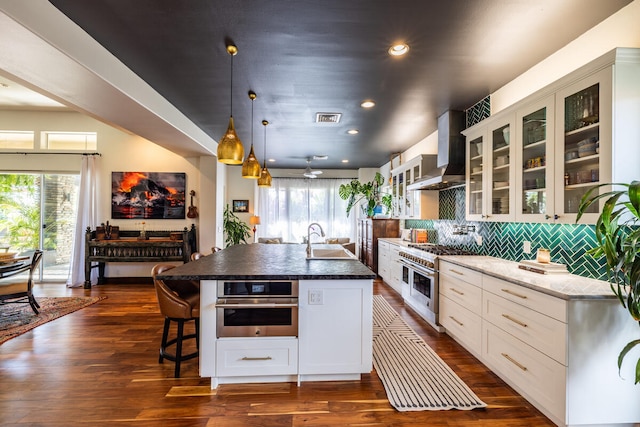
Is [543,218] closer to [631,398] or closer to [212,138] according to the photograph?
[631,398]

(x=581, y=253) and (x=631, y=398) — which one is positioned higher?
(x=581, y=253)

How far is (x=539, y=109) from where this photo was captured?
243 cm

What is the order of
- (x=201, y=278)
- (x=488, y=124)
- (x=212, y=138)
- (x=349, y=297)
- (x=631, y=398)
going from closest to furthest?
(x=631, y=398), (x=201, y=278), (x=349, y=297), (x=488, y=124), (x=212, y=138)

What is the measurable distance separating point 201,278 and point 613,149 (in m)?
2.81

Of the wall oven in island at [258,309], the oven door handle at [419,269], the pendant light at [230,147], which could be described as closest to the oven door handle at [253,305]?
the wall oven in island at [258,309]

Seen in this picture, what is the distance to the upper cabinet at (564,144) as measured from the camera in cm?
182

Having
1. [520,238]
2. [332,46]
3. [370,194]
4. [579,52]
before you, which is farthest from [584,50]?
[370,194]

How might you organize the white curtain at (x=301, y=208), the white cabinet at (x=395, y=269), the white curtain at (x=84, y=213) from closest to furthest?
the white cabinet at (x=395, y=269) → the white curtain at (x=84, y=213) → the white curtain at (x=301, y=208)

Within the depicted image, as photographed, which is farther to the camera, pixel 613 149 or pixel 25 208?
pixel 25 208

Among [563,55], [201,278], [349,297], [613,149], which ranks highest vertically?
[563,55]

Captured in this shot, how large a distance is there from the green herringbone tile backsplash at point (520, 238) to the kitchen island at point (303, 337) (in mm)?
1656

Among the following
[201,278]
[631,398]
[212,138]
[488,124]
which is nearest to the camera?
[631,398]

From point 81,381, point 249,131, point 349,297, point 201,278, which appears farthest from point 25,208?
point 349,297

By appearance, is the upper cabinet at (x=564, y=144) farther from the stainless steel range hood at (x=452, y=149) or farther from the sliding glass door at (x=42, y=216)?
the sliding glass door at (x=42, y=216)
